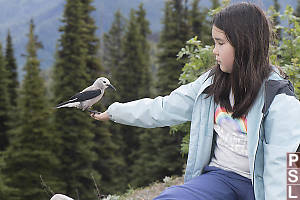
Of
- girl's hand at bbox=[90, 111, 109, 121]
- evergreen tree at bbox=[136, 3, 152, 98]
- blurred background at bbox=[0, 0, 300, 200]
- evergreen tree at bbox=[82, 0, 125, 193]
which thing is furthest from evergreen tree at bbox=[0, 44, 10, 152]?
girl's hand at bbox=[90, 111, 109, 121]

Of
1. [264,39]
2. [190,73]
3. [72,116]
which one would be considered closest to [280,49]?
[190,73]

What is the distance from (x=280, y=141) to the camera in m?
2.53

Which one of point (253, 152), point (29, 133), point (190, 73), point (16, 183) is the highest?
point (190, 73)

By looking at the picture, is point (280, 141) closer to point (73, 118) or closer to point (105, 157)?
point (73, 118)

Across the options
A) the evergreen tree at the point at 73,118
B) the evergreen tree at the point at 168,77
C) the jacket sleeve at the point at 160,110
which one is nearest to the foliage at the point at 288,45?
the jacket sleeve at the point at 160,110

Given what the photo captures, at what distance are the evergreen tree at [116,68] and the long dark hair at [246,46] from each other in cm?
1334

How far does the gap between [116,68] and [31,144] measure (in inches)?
551

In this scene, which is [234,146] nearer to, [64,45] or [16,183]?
[64,45]

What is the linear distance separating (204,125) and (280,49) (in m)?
3.99

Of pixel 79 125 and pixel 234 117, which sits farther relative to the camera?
pixel 79 125

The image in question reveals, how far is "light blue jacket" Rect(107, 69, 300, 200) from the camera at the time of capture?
2.51m

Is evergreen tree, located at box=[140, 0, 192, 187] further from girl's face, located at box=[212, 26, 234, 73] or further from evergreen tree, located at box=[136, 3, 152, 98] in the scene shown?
girl's face, located at box=[212, 26, 234, 73]

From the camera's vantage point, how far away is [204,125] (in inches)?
118

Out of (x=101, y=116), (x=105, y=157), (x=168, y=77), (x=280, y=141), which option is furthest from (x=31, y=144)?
(x=280, y=141)
